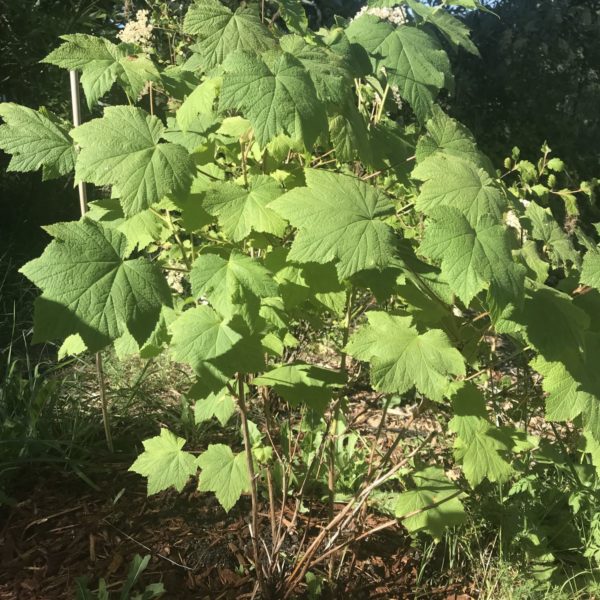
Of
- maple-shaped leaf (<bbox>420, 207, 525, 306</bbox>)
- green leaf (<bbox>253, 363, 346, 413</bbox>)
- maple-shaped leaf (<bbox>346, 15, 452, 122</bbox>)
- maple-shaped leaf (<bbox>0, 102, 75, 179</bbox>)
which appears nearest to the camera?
maple-shaped leaf (<bbox>420, 207, 525, 306</bbox>)

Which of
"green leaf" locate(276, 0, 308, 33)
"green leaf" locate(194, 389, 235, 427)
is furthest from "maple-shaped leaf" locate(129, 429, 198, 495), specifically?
"green leaf" locate(276, 0, 308, 33)

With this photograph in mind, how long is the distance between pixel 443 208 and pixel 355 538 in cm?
115

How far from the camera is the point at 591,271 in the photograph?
1343mm

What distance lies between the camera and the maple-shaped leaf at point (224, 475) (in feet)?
5.91

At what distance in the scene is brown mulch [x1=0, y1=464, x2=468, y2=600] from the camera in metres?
1.99

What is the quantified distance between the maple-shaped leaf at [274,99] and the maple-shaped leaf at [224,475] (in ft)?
3.42

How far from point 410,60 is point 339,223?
0.53m

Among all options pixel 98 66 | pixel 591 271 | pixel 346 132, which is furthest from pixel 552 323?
pixel 98 66

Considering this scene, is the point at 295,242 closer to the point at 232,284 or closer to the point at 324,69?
the point at 232,284

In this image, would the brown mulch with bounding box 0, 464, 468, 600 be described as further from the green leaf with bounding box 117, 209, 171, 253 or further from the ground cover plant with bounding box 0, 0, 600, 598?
the green leaf with bounding box 117, 209, 171, 253

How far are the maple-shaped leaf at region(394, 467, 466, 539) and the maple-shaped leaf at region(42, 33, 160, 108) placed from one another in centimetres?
140

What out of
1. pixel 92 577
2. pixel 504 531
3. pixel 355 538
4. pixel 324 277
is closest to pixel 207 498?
pixel 92 577

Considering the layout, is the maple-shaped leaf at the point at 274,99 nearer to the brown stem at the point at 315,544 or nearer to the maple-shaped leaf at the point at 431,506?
the brown stem at the point at 315,544

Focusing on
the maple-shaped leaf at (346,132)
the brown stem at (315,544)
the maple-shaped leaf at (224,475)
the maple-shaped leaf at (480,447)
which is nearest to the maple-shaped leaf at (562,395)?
the maple-shaped leaf at (480,447)
